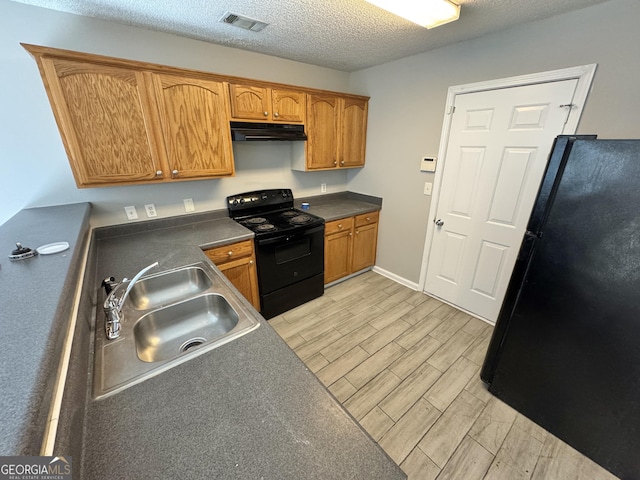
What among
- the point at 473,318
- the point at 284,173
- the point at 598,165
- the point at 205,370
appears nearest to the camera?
the point at 205,370

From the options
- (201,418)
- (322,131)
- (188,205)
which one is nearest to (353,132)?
(322,131)

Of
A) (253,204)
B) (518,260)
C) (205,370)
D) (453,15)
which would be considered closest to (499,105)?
(453,15)

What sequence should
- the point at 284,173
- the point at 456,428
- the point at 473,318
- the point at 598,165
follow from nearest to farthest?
1. the point at 598,165
2. the point at 456,428
3. the point at 473,318
4. the point at 284,173

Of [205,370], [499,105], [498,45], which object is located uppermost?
[498,45]

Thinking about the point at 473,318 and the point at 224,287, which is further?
the point at 473,318

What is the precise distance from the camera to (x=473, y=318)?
258cm

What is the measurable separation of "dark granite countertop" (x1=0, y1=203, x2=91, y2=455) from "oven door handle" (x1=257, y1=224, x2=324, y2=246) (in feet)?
3.97

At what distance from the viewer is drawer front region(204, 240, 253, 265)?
2066 mm

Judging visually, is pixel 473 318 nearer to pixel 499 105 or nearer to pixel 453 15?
pixel 499 105

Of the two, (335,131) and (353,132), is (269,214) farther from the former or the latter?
(353,132)

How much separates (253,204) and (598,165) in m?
2.50

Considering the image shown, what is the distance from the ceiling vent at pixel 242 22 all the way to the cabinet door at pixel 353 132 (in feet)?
3.83

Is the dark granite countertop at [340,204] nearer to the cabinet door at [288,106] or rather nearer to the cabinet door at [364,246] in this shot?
the cabinet door at [364,246]

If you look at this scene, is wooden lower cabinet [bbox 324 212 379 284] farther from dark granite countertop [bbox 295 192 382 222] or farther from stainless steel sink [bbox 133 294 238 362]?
stainless steel sink [bbox 133 294 238 362]
